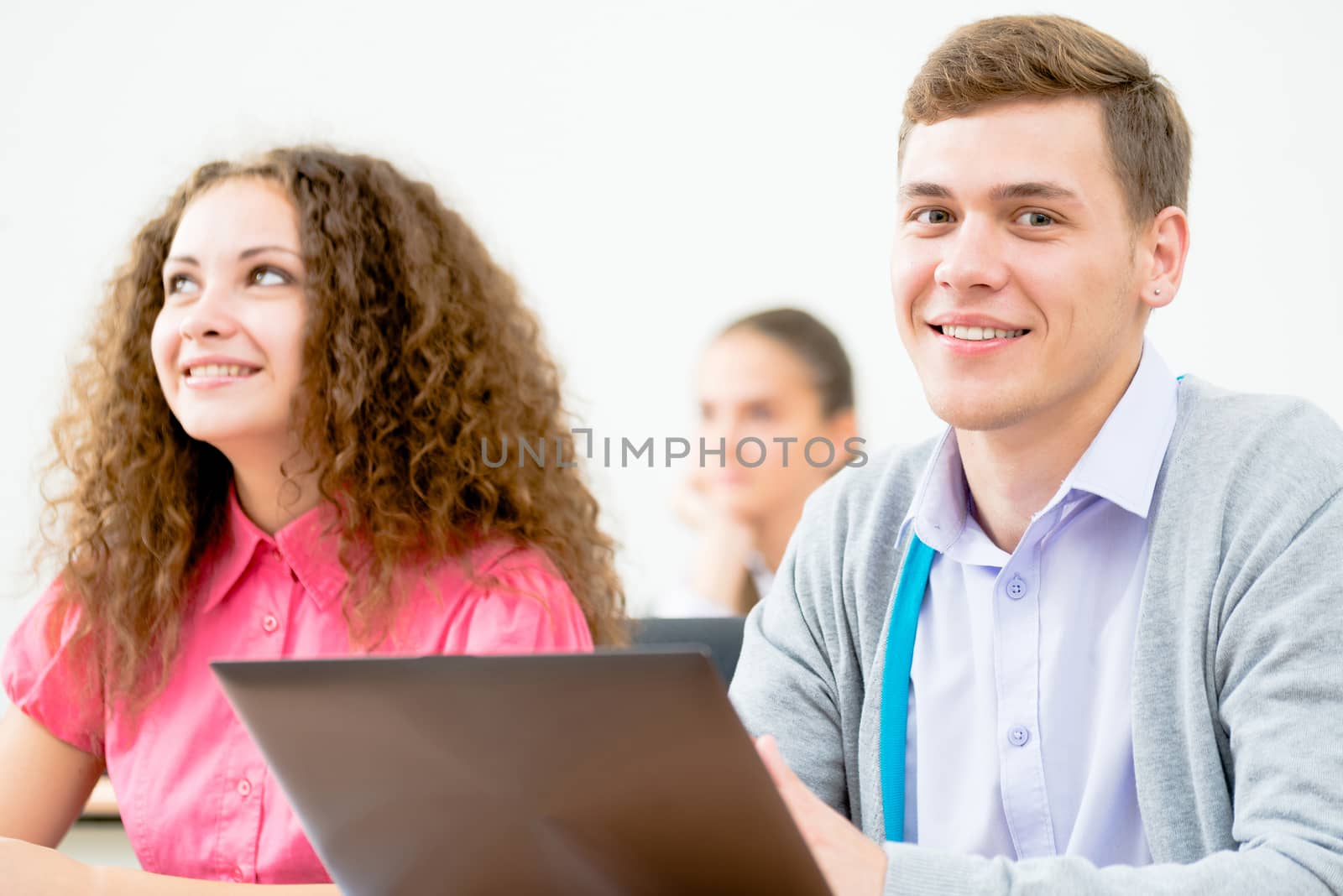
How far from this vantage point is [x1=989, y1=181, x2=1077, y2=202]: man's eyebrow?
1131mm

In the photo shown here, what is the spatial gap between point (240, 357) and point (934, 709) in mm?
822

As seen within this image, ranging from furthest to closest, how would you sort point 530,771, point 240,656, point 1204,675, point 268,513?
point 268,513
point 240,656
point 1204,675
point 530,771

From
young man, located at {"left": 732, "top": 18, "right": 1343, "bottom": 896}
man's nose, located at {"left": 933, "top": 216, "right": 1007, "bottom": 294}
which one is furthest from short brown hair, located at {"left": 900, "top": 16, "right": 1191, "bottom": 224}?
man's nose, located at {"left": 933, "top": 216, "right": 1007, "bottom": 294}

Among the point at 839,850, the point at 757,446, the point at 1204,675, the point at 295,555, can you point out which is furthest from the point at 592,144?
the point at 839,850

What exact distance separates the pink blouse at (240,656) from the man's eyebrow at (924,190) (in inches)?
22.0

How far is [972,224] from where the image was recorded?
1154 millimetres

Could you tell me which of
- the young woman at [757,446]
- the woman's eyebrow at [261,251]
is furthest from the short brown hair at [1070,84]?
the young woman at [757,446]

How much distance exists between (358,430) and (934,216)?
27.3 inches

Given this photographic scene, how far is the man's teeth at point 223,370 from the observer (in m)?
1.48

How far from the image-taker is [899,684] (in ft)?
3.98

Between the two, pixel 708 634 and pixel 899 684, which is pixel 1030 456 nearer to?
pixel 899 684

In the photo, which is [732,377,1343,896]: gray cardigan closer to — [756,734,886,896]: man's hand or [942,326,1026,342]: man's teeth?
[756,734,886,896]: man's hand

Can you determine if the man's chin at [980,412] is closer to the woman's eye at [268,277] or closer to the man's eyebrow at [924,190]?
the man's eyebrow at [924,190]

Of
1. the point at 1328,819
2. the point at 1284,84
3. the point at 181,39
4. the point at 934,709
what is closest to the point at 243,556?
the point at 934,709
